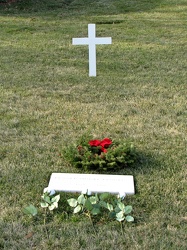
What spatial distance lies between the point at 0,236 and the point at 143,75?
14.2 ft

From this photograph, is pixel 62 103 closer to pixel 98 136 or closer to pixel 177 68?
pixel 98 136

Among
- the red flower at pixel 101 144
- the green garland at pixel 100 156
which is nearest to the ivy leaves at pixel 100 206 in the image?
the green garland at pixel 100 156

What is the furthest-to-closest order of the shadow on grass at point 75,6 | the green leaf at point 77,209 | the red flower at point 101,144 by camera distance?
the shadow on grass at point 75,6
the red flower at point 101,144
the green leaf at point 77,209

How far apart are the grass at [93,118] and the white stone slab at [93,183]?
0.08 m

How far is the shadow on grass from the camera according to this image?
13.0 m

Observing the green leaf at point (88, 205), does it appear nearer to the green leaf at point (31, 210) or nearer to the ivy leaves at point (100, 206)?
the ivy leaves at point (100, 206)

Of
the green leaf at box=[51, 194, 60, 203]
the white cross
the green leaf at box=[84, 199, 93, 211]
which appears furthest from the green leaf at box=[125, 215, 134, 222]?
the white cross

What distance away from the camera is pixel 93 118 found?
4730mm

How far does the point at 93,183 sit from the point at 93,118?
158 cm

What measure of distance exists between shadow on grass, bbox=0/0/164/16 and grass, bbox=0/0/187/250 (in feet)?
8.53

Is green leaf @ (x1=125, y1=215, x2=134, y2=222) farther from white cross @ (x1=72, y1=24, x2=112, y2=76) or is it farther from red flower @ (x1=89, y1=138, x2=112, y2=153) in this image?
white cross @ (x1=72, y1=24, x2=112, y2=76)

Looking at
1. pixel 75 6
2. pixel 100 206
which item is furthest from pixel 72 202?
pixel 75 6

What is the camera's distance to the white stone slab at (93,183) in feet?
10.4

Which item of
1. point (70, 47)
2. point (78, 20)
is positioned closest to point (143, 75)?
point (70, 47)
